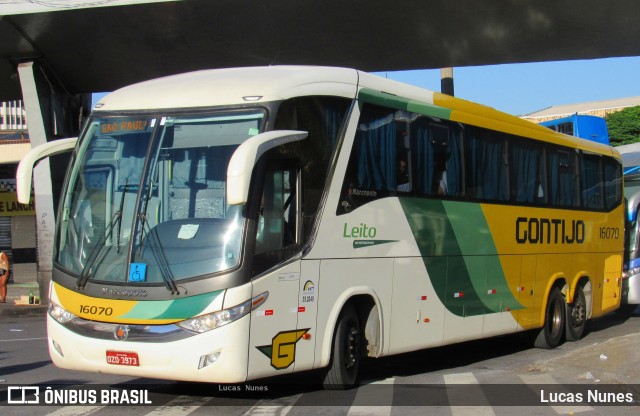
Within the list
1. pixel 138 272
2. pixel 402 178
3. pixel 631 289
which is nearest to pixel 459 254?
pixel 402 178

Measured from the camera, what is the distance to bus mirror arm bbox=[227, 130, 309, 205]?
285 inches

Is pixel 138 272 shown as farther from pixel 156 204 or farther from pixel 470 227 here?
pixel 470 227

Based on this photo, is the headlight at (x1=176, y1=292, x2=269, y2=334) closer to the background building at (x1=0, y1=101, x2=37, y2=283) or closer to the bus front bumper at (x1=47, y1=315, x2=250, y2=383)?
the bus front bumper at (x1=47, y1=315, x2=250, y2=383)

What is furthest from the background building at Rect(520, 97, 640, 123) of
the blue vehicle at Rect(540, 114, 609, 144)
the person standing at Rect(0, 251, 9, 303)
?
the person standing at Rect(0, 251, 9, 303)

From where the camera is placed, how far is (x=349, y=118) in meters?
9.44

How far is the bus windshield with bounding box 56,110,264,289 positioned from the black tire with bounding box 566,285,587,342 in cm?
892

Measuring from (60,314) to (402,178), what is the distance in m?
4.37

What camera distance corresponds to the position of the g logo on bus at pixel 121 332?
26.0 ft

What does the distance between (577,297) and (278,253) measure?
8809mm

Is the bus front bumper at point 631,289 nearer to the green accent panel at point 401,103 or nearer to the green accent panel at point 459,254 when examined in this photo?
the green accent panel at point 459,254

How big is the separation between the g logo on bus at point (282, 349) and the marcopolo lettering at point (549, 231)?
18.9 feet

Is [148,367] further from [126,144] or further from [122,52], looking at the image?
[122,52]

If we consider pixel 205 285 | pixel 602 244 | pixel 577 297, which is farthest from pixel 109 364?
pixel 602 244

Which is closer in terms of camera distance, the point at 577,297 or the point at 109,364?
the point at 109,364
